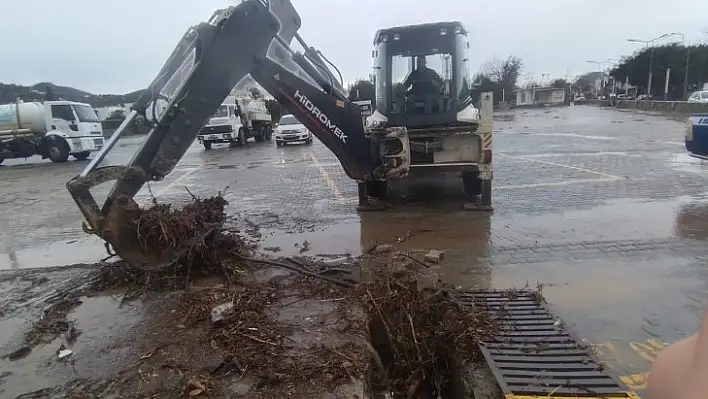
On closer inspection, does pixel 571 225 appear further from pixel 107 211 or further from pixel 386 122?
pixel 107 211

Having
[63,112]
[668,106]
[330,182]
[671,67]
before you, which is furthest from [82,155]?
[671,67]

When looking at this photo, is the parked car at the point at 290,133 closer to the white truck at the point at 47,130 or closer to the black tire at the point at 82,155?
the white truck at the point at 47,130

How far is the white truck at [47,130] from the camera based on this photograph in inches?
934

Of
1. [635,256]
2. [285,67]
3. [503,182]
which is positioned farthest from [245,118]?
[635,256]

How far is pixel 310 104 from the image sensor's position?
7.05m

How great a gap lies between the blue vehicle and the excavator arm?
24.0ft

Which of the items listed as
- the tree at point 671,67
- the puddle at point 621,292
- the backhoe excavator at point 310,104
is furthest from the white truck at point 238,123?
the tree at point 671,67

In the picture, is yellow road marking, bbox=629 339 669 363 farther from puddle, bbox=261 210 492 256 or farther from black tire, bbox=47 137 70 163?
black tire, bbox=47 137 70 163

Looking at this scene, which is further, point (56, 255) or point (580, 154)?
point (580, 154)

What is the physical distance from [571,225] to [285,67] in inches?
187

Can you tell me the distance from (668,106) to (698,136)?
127 feet

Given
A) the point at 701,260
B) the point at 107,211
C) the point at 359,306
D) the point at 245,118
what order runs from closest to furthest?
the point at 359,306, the point at 107,211, the point at 701,260, the point at 245,118

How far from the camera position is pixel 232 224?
8875 millimetres

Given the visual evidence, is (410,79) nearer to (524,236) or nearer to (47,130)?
(524,236)
